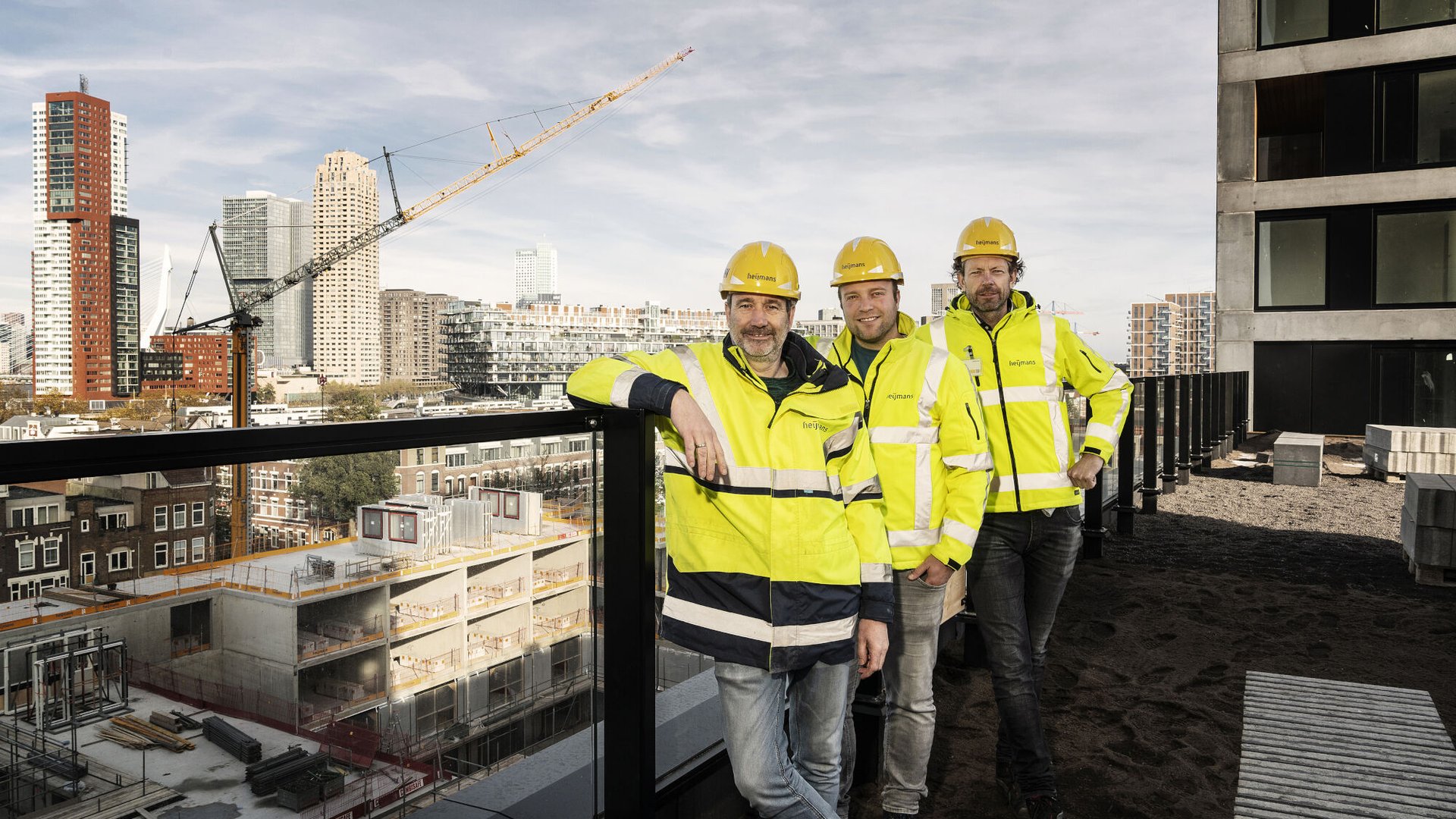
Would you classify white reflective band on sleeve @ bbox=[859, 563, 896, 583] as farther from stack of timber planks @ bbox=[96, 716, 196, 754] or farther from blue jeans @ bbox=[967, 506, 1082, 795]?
stack of timber planks @ bbox=[96, 716, 196, 754]

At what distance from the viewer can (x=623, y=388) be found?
2.24m

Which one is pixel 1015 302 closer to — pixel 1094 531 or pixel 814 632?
pixel 814 632

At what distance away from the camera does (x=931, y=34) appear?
154 meters

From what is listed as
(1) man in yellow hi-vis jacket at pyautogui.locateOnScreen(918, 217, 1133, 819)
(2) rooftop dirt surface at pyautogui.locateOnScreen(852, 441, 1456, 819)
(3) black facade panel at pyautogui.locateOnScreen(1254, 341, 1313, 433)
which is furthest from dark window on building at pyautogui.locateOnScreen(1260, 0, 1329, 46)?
(1) man in yellow hi-vis jacket at pyautogui.locateOnScreen(918, 217, 1133, 819)

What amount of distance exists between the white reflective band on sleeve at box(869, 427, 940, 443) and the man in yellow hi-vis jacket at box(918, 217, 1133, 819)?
0.56m

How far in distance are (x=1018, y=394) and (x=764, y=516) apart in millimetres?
1731

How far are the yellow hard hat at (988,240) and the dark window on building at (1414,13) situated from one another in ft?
79.1

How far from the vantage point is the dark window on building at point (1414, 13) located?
20891 mm

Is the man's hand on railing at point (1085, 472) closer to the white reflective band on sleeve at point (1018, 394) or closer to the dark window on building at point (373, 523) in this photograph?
the white reflective band on sleeve at point (1018, 394)

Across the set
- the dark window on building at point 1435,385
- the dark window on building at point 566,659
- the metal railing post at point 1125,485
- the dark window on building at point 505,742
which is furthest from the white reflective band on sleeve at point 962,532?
the dark window on building at point 1435,385

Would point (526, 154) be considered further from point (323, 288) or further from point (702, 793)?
point (702, 793)

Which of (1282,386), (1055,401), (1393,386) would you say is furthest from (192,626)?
(1393,386)

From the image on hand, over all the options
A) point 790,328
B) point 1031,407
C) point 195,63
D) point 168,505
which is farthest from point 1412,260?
point 195,63

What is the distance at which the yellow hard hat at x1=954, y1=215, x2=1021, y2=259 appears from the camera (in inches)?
141
